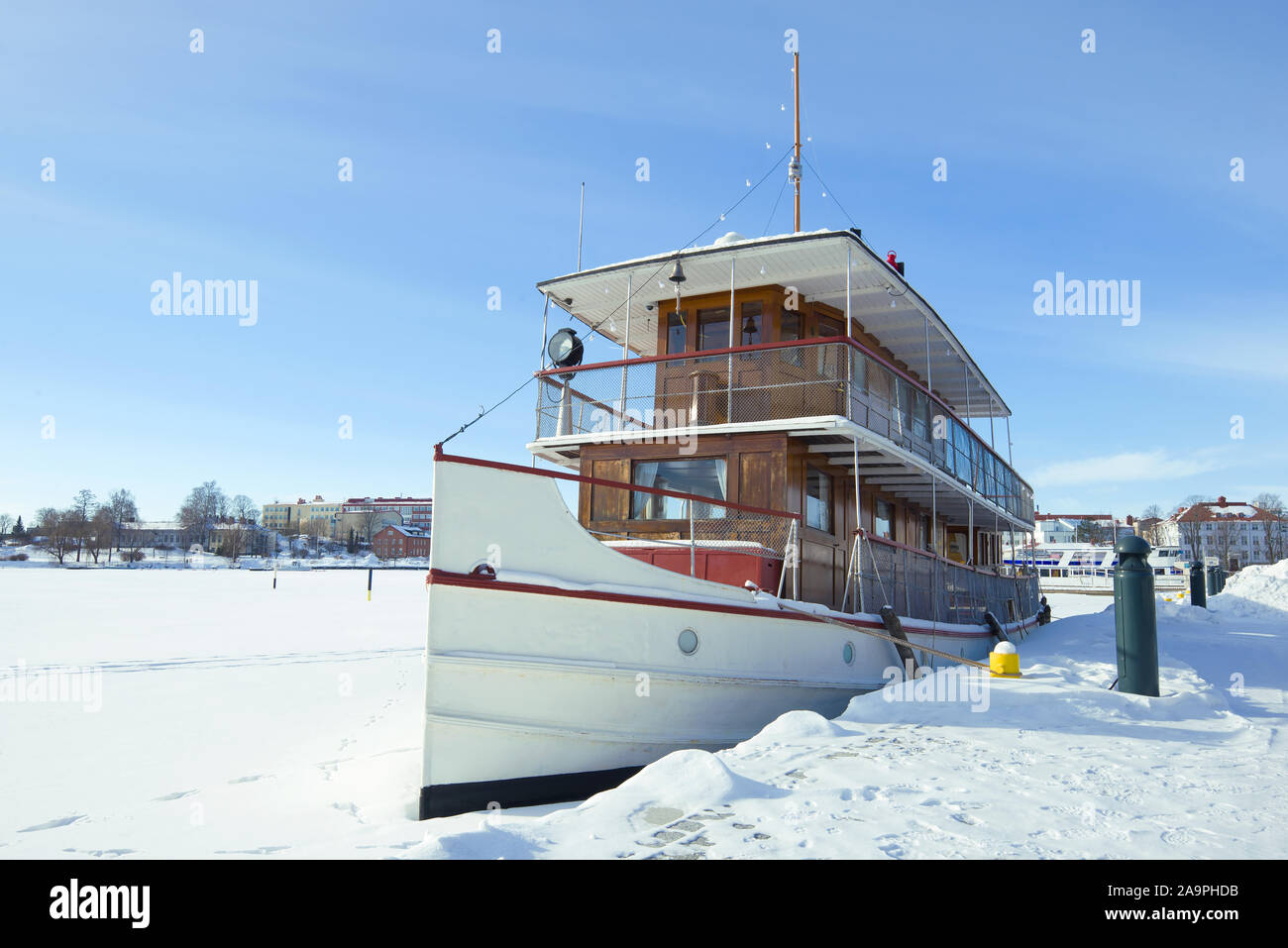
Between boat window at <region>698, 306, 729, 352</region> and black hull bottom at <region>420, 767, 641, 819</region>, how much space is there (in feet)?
21.1

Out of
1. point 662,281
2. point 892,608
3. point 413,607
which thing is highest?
point 662,281

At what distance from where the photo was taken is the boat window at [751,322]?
11039 millimetres

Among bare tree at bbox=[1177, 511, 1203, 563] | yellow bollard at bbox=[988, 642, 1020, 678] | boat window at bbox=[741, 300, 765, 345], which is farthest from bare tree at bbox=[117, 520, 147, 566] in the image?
bare tree at bbox=[1177, 511, 1203, 563]

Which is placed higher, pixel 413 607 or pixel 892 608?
pixel 892 608

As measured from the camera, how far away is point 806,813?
384 centimetres

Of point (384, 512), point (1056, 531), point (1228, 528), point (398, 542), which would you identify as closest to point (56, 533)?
point (398, 542)

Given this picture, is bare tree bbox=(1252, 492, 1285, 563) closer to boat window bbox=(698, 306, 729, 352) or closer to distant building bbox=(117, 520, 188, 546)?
boat window bbox=(698, 306, 729, 352)

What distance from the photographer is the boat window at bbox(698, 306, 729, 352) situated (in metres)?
11.2

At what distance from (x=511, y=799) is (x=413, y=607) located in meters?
25.7

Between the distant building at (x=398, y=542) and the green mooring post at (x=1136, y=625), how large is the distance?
408 feet
